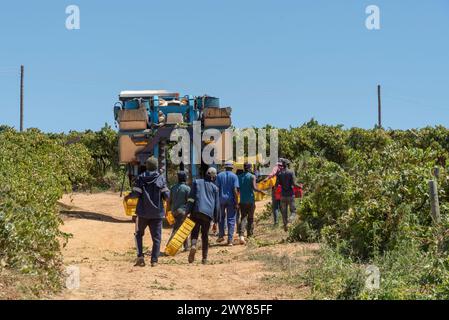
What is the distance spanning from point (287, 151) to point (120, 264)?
75.2 feet

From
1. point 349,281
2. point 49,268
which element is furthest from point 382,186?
point 49,268

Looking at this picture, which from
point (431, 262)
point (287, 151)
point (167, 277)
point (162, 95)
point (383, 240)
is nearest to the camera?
point (431, 262)

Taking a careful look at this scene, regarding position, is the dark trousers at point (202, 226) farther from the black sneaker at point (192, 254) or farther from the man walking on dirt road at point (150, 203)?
the man walking on dirt road at point (150, 203)

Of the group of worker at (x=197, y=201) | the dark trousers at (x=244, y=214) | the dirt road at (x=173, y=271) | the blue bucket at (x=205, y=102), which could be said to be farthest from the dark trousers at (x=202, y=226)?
the blue bucket at (x=205, y=102)

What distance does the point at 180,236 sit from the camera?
12.4 m

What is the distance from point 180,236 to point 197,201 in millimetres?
785

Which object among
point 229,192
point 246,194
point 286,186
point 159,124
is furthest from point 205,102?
point 229,192

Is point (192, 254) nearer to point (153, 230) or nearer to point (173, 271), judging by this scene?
point (153, 230)

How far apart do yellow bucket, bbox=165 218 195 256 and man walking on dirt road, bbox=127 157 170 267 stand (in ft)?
2.58

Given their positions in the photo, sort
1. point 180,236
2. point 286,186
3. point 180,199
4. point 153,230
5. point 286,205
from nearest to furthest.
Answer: point 153,230, point 180,236, point 180,199, point 286,186, point 286,205

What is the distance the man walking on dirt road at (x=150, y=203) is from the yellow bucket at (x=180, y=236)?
0.78m

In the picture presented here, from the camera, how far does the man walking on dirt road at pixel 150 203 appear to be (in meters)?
11.3

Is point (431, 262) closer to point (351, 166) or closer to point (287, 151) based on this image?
point (351, 166)
